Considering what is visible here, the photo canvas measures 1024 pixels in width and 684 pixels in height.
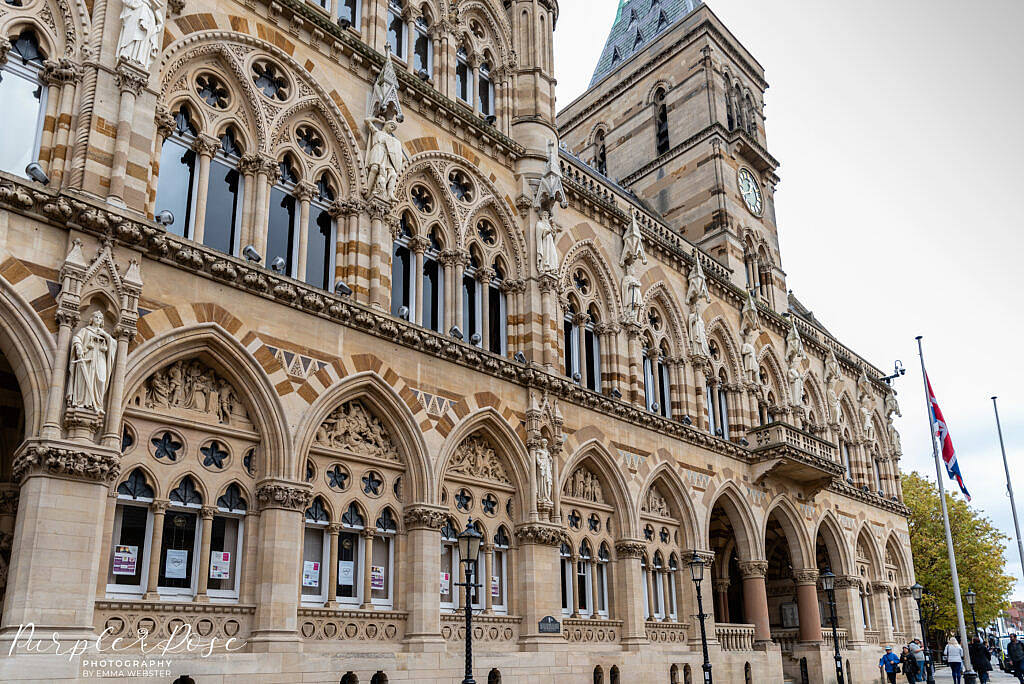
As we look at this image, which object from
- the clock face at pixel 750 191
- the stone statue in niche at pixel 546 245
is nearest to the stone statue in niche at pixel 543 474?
the stone statue in niche at pixel 546 245

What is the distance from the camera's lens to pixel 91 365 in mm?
12453

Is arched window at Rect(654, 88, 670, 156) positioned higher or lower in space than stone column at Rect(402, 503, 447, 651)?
higher

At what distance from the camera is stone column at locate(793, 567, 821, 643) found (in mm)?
30359

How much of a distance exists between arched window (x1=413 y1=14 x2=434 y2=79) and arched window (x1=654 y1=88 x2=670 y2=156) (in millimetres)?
18069

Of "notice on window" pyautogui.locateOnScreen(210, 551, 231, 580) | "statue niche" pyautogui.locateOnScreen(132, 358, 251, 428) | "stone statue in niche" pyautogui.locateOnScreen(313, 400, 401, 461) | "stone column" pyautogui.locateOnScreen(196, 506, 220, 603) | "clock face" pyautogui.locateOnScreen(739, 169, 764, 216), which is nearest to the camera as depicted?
"stone column" pyautogui.locateOnScreen(196, 506, 220, 603)

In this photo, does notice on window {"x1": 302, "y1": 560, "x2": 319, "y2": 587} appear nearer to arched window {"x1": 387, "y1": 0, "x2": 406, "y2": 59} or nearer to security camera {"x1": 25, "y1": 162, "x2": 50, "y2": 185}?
security camera {"x1": 25, "y1": 162, "x2": 50, "y2": 185}

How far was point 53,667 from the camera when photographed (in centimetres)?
1124

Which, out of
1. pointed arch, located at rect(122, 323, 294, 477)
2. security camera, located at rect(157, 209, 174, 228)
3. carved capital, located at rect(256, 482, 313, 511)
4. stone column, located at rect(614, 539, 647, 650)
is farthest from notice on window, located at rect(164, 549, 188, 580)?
stone column, located at rect(614, 539, 647, 650)

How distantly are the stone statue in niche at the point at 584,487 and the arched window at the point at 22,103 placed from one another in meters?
13.7

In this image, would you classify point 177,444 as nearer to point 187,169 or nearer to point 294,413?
Answer: point 294,413

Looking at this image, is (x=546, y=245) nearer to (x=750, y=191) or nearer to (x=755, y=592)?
(x=755, y=592)

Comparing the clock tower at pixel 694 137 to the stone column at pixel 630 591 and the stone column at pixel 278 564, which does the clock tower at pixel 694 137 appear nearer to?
the stone column at pixel 630 591

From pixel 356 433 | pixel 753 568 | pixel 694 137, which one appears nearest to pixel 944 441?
pixel 753 568

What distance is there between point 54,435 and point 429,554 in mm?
7541
